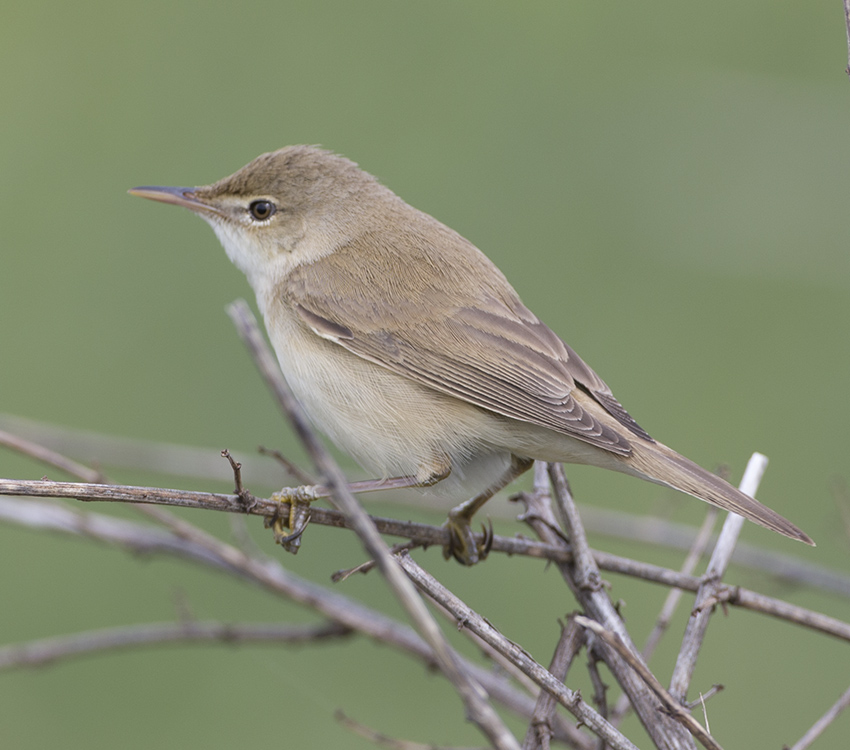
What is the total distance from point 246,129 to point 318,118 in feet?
1.44

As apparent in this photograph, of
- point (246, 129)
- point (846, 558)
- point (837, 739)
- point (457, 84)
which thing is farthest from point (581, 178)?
point (837, 739)

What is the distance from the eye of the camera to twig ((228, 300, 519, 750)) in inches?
49.9

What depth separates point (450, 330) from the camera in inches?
133

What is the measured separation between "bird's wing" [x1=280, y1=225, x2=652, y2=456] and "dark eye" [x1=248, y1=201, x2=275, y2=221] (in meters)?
0.38

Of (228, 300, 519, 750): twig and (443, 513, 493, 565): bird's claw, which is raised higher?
(228, 300, 519, 750): twig

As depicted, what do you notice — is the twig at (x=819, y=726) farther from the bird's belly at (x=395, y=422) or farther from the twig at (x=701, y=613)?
the bird's belly at (x=395, y=422)

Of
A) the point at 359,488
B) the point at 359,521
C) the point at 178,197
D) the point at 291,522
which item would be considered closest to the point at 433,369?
the point at 359,488

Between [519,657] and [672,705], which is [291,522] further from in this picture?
[672,705]

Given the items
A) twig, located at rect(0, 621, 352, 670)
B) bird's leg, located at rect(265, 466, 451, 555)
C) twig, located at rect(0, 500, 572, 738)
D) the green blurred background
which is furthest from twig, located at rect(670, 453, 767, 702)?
the green blurred background

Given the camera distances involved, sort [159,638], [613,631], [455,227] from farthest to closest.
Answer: [455,227] < [159,638] < [613,631]

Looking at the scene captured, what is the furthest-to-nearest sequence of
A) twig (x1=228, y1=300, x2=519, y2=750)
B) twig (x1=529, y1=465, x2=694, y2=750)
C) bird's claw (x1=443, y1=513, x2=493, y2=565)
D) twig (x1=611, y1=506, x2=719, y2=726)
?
bird's claw (x1=443, y1=513, x2=493, y2=565) → twig (x1=611, y1=506, x2=719, y2=726) → twig (x1=529, y1=465, x2=694, y2=750) → twig (x1=228, y1=300, x2=519, y2=750)

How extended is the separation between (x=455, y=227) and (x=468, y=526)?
284 centimetres

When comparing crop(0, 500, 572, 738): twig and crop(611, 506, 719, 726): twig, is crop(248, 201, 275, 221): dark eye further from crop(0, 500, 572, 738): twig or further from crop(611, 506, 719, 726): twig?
crop(611, 506, 719, 726): twig

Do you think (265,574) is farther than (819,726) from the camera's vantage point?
Yes
